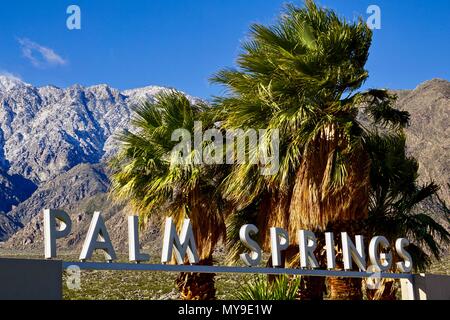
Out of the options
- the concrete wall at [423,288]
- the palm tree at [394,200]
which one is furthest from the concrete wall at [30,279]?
the palm tree at [394,200]

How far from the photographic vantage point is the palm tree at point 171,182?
11.5 m

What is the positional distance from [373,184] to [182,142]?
4.55 metres

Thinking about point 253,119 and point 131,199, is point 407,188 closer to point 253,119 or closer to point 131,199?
point 253,119

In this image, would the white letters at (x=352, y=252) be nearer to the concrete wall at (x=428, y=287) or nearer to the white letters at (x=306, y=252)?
the white letters at (x=306, y=252)

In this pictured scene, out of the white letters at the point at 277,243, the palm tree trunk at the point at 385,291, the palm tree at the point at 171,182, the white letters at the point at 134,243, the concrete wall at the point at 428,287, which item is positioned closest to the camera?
the white letters at the point at 134,243

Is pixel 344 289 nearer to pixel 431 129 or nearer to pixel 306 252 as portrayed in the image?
pixel 306 252

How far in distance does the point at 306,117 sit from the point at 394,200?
447cm

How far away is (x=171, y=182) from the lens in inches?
454

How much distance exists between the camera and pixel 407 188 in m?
14.5

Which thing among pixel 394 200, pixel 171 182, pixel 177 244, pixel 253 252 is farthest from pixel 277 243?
pixel 394 200

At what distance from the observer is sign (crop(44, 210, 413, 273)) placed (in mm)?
7711

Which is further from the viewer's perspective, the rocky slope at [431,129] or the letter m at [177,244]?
the rocky slope at [431,129]

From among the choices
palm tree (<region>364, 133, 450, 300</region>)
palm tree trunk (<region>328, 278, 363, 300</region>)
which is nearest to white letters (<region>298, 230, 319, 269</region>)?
palm tree trunk (<region>328, 278, 363, 300</region>)

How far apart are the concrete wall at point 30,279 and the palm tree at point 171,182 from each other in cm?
462
